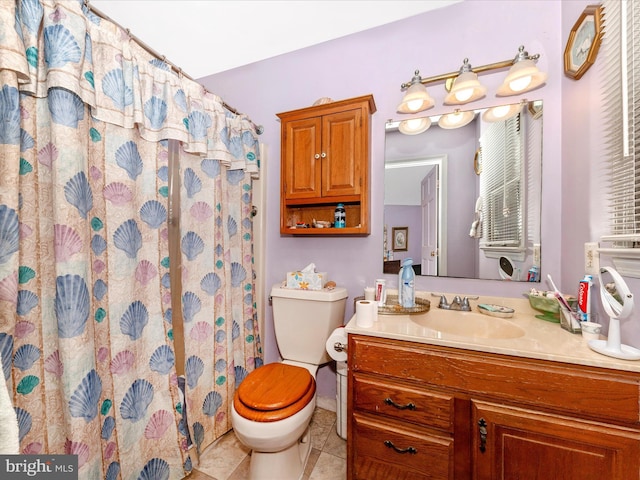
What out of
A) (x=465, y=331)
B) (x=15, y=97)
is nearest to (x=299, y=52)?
(x=15, y=97)

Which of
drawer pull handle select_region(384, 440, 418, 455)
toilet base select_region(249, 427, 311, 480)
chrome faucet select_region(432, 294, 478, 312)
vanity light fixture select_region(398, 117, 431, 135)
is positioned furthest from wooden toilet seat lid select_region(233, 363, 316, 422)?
vanity light fixture select_region(398, 117, 431, 135)

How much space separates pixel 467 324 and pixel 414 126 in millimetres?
1121

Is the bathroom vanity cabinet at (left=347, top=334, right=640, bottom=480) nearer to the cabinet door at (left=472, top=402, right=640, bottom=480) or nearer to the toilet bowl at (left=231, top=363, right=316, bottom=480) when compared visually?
the cabinet door at (left=472, top=402, right=640, bottom=480)

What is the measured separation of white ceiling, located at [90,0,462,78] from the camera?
1518 millimetres

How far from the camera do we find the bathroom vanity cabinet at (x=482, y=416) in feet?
2.62

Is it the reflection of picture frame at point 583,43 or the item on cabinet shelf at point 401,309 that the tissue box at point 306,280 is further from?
the reflection of picture frame at point 583,43

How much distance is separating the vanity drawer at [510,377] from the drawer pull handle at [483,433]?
83 millimetres

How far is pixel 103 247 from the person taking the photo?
1.05 metres

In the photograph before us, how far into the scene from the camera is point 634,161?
856mm

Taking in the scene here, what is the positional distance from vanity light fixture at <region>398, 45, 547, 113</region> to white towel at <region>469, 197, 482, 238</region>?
1.84ft

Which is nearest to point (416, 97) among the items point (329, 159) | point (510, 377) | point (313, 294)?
point (329, 159)

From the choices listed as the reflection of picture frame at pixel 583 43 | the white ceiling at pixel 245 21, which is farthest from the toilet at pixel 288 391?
the white ceiling at pixel 245 21

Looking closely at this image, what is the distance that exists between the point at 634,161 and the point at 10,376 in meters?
2.04

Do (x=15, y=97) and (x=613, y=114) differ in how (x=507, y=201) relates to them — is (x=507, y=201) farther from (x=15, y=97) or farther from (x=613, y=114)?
(x=15, y=97)
